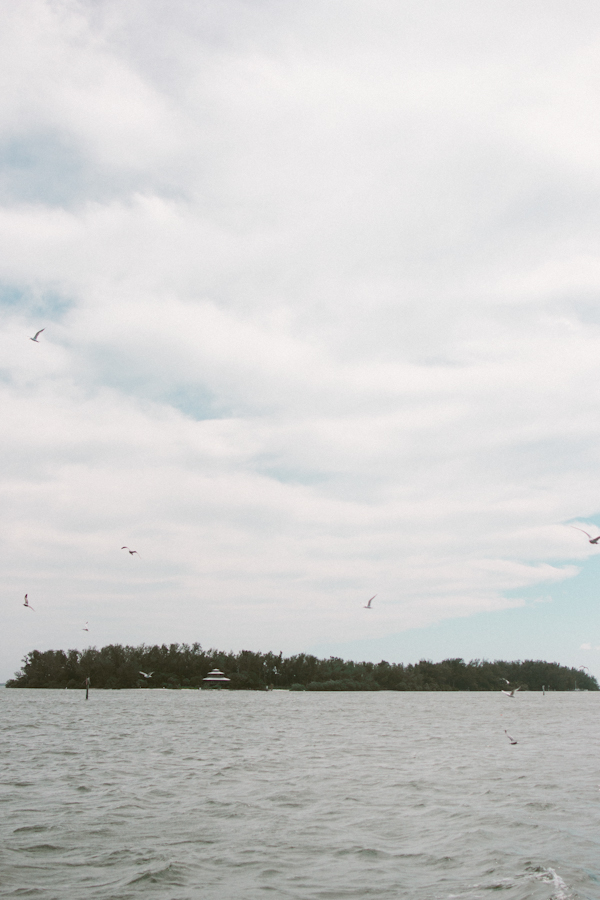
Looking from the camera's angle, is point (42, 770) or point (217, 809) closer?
point (217, 809)

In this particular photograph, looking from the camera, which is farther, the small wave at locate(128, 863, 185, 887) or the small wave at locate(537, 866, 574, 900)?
the small wave at locate(128, 863, 185, 887)

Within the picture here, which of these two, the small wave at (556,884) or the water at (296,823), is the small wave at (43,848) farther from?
the small wave at (556,884)

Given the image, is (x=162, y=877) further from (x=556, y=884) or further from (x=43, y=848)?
(x=556, y=884)

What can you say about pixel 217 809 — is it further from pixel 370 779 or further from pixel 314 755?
pixel 314 755

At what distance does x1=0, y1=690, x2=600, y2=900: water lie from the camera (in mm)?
15031

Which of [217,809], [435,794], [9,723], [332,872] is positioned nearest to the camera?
[332,872]

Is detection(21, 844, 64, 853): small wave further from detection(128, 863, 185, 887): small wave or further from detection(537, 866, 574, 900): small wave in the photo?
detection(537, 866, 574, 900): small wave

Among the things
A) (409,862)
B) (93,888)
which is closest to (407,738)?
(409,862)

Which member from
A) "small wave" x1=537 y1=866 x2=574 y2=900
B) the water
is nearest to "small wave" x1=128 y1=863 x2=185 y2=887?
the water

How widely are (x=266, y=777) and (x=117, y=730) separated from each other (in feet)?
95.4

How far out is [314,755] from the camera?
129ft

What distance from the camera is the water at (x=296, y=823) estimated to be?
1503 cm

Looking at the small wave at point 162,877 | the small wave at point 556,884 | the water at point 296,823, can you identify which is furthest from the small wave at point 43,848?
the small wave at point 556,884

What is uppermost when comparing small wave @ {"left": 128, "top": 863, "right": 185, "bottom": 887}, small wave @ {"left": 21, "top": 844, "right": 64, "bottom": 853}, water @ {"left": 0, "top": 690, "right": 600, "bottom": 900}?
small wave @ {"left": 128, "top": 863, "right": 185, "bottom": 887}
